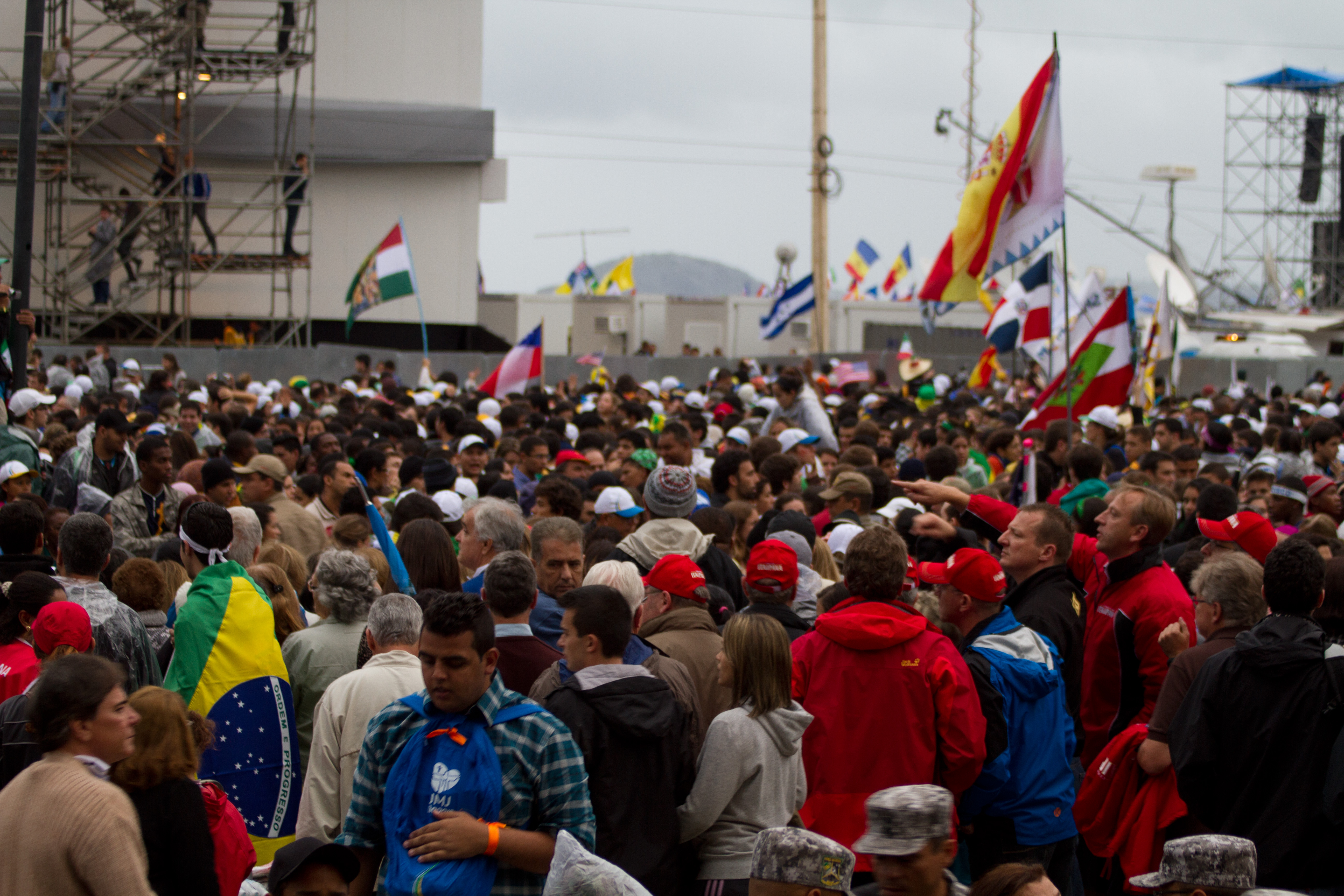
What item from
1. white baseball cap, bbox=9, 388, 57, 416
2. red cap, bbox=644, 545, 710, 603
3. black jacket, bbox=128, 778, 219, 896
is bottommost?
black jacket, bbox=128, 778, 219, 896

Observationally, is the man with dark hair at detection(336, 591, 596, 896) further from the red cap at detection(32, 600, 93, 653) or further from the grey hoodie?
the red cap at detection(32, 600, 93, 653)

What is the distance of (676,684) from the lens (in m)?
4.51

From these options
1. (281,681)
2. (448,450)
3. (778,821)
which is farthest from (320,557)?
(448,450)

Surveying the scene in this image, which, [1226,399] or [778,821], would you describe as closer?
[778,821]

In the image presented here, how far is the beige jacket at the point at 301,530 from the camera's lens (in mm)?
8352

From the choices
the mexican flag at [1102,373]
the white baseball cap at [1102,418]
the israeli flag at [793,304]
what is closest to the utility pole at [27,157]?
the mexican flag at [1102,373]

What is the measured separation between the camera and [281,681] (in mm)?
5250

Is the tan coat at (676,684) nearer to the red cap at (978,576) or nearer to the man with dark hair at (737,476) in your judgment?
the red cap at (978,576)

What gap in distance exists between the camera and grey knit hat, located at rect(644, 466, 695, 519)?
7.02 m

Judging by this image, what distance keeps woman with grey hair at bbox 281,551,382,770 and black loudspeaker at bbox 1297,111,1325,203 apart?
66.4 meters

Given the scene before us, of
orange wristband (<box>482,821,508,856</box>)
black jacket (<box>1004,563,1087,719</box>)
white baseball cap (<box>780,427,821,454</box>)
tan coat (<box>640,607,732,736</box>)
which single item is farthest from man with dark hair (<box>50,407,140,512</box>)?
orange wristband (<box>482,821,508,856</box>)

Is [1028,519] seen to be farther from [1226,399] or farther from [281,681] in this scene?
[1226,399]

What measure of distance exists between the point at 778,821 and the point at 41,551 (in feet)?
14.2

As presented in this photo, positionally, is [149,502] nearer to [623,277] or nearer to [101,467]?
[101,467]
